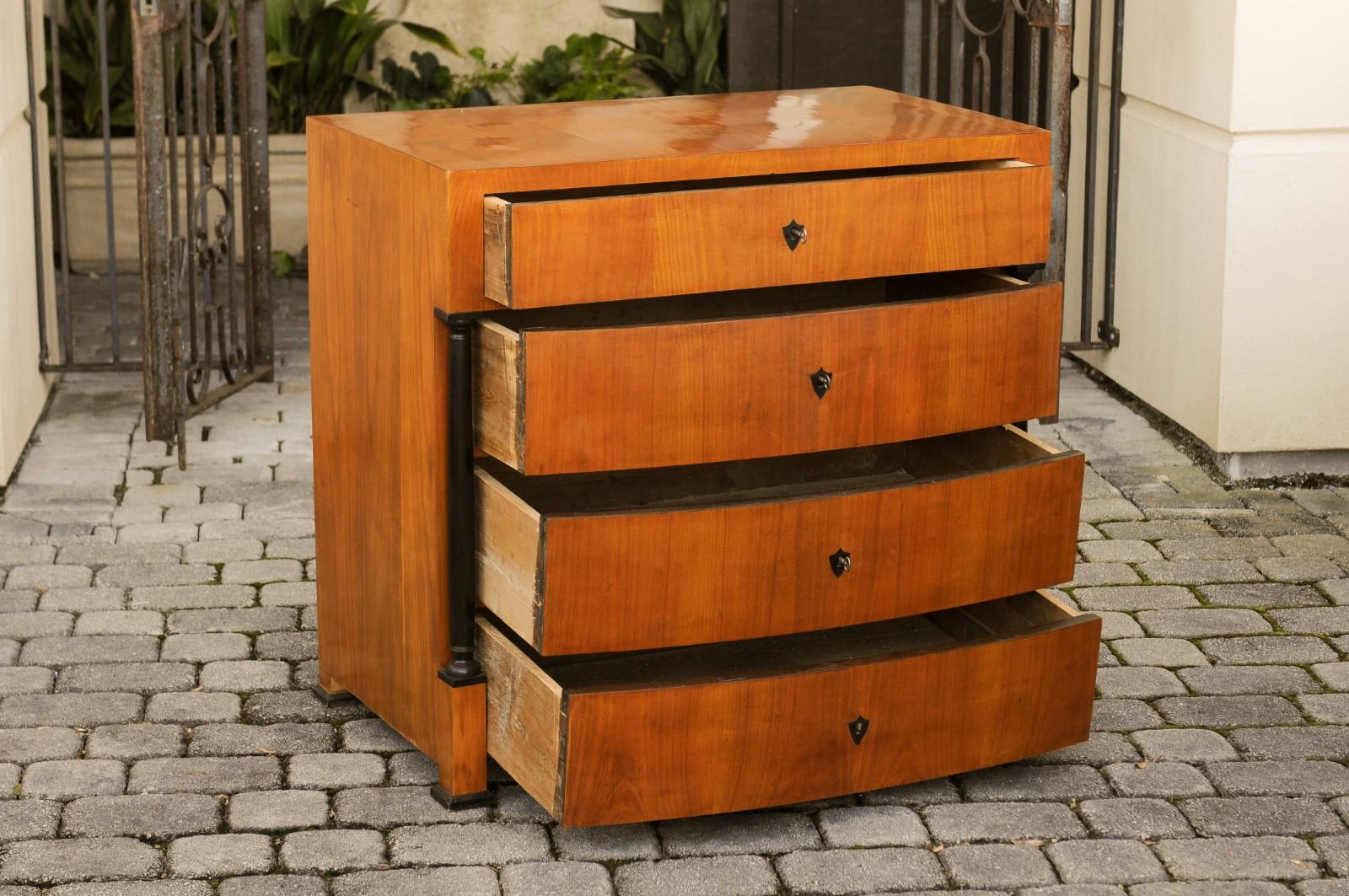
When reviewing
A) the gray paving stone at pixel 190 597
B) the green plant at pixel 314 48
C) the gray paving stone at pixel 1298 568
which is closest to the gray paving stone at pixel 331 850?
the gray paving stone at pixel 190 597

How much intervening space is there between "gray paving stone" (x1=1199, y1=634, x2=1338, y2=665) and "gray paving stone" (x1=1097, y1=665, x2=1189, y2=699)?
0.55 ft

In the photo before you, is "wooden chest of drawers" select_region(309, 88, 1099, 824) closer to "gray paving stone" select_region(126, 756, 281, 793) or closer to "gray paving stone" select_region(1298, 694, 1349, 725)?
"gray paving stone" select_region(126, 756, 281, 793)

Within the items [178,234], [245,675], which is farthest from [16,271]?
[245,675]

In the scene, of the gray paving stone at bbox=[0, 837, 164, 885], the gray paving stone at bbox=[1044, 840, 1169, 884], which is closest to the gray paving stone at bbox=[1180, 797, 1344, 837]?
the gray paving stone at bbox=[1044, 840, 1169, 884]

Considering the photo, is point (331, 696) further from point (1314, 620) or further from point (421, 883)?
point (1314, 620)

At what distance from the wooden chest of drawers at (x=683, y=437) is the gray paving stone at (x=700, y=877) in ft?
0.30

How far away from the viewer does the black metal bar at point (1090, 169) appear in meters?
5.83

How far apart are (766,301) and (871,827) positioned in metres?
1.03

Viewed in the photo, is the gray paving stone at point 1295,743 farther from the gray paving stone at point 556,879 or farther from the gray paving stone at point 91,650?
the gray paving stone at point 91,650

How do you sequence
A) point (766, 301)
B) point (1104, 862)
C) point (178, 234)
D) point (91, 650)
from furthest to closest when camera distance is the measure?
1. point (178, 234)
2. point (91, 650)
3. point (766, 301)
4. point (1104, 862)

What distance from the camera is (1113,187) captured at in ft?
19.3

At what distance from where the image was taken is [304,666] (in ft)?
12.8

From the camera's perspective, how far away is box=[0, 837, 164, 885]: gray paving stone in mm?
2990

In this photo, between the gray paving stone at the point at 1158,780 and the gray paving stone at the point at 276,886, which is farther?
the gray paving stone at the point at 1158,780
